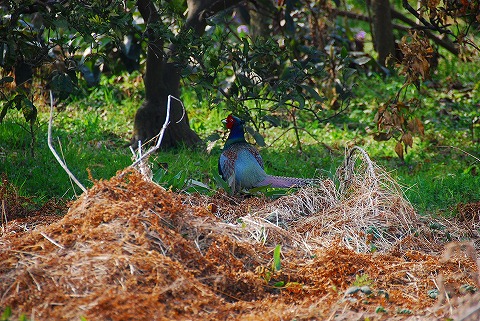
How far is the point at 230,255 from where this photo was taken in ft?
12.4

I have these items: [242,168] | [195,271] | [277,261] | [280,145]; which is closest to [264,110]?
[280,145]

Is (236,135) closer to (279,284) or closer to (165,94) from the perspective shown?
(165,94)

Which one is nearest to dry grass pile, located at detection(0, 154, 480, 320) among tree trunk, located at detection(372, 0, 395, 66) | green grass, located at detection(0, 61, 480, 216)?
green grass, located at detection(0, 61, 480, 216)

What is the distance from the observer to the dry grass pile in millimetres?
3207

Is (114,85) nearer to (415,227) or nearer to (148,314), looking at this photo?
(415,227)

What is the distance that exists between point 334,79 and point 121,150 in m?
2.59

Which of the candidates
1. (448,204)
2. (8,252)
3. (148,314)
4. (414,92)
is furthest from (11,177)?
(414,92)

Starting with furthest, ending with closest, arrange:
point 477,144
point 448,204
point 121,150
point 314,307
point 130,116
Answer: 1. point 130,116
2. point 477,144
3. point 121,150
4. point 448,204
5. point 314,307

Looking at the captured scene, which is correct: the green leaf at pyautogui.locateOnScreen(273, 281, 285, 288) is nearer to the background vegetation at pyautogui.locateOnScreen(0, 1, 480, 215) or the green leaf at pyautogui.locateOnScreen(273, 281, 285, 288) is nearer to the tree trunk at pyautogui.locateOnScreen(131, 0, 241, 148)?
the background vegetation at pyautogui.locateOnScreen(0, 1, 480, 215)

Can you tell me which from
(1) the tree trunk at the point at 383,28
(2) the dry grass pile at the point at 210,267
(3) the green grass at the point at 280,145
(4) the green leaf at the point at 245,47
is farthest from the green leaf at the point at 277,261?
(1) the tree trunk at the point at 383,28

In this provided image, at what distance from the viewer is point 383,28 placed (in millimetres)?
9297

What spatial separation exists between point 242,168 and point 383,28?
4399mm

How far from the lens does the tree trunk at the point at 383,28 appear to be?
9227 millimetres

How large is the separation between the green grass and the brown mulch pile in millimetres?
1238
